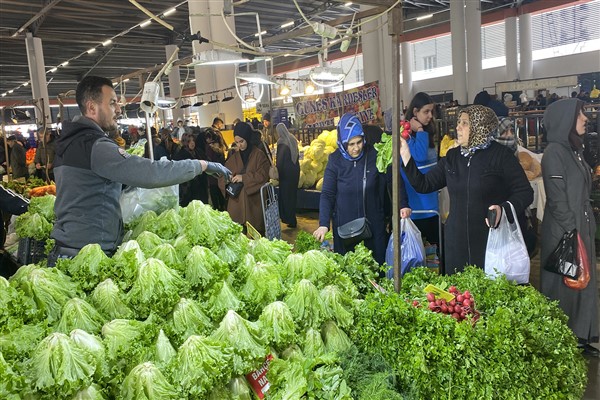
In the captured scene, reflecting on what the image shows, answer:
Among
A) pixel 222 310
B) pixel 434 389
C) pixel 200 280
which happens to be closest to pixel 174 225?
pixel 200 280

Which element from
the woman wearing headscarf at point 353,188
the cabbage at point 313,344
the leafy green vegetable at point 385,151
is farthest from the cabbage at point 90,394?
the woman wearing headscarf at point 353,188

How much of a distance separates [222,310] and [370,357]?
58 cm

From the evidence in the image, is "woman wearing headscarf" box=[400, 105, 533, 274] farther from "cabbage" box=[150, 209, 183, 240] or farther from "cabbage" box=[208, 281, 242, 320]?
"cabbage" box=[208, 281, 242, 320]

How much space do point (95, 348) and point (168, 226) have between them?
106cm

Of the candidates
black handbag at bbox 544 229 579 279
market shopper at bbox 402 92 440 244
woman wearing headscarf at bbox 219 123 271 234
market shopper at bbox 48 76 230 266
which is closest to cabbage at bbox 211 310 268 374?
market shopper at bbox 48 76 230 266

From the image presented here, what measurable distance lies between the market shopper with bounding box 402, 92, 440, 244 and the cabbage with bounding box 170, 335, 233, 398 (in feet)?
9.82

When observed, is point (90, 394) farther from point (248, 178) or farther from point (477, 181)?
point (248, 178)

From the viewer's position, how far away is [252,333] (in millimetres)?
1751

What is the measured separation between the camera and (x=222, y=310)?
1.90 m

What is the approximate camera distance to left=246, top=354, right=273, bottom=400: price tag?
1713 mm

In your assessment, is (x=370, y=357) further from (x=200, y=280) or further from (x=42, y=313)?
(x=42, y=313)

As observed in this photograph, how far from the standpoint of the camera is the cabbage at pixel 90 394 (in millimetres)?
1497

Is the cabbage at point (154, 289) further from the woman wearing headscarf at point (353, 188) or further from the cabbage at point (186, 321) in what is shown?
the woman wearing headscarf at point (353, 188)

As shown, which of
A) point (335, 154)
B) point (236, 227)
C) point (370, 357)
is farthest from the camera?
point (335, 154)
